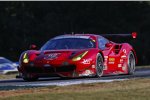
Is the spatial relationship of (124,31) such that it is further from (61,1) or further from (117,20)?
(61,1)

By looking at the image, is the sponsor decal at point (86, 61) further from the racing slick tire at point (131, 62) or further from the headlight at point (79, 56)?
the racing slick tire at point (131, 62)

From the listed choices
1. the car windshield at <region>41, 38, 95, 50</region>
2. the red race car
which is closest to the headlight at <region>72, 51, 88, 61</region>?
the red race car

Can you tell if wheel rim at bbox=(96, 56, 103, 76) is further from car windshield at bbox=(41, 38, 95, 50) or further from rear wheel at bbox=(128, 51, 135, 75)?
rear wheel at bbox=(128, 51, 135, 75)

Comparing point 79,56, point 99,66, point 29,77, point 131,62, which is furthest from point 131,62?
point 29,77

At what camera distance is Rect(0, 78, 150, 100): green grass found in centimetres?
998

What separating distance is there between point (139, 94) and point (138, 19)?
54.9m

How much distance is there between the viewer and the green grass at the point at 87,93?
998 centimetres

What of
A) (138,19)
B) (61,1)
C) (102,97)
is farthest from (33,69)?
(61,1)

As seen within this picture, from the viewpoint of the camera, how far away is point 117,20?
65.8 meters

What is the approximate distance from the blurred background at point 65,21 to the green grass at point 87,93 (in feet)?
167

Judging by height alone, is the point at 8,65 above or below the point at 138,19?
below

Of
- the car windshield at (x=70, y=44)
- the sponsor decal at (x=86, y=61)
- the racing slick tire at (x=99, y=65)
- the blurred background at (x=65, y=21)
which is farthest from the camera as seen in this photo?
the blurred background at (x=65, y=21)

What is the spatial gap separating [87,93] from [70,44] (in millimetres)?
5630

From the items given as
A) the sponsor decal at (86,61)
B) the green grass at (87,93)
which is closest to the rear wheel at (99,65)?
the sponsor decal at (86,61)
